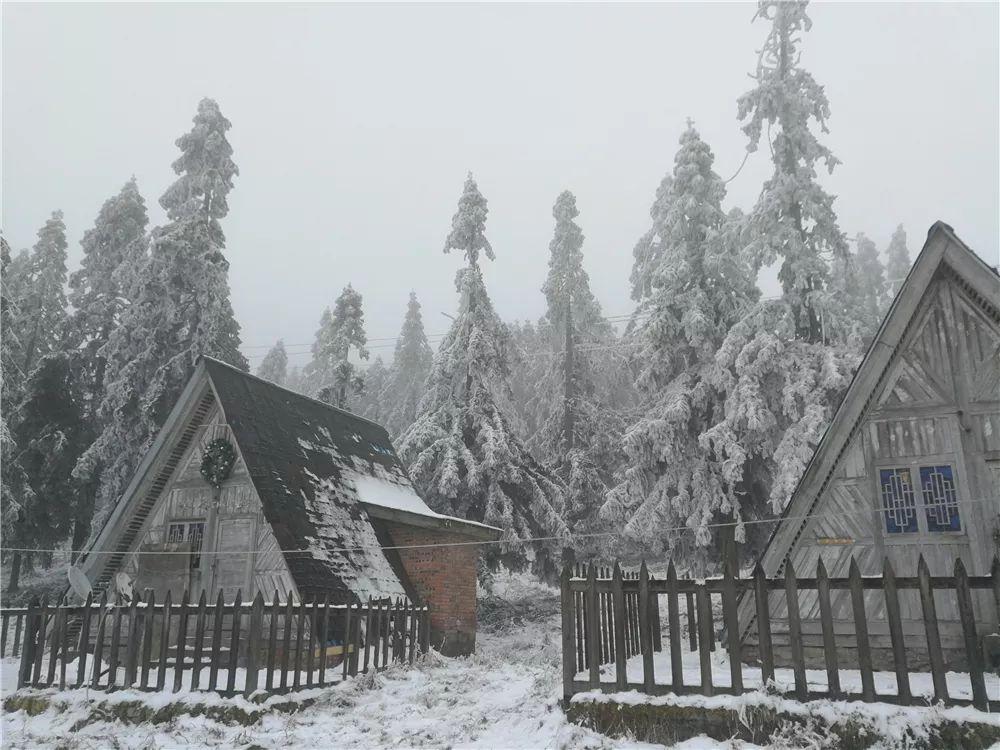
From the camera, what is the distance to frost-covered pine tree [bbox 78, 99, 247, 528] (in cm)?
2683

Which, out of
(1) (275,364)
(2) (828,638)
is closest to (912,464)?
(2) (828,638)

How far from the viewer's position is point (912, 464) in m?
10.8

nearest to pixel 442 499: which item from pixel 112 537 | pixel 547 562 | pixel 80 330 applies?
pixel 547 562

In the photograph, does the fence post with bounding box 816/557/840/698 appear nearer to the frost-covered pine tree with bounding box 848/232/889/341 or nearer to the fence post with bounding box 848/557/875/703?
the fence post with bounding box 848/557/875/703

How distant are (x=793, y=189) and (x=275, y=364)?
68.5m

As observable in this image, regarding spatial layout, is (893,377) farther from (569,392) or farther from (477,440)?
(569,392)

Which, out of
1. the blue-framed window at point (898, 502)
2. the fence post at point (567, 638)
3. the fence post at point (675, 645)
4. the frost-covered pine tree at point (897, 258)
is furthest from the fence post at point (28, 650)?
the frost-covered pine tree at point (897, 258)

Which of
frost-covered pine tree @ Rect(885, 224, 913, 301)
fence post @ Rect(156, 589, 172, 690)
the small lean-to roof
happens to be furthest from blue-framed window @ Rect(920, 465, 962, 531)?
frost-covered pine tree @ Rect(885, 224, 913, 301)

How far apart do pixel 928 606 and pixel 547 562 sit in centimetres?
2017

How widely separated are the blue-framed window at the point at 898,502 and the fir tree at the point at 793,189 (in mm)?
10064

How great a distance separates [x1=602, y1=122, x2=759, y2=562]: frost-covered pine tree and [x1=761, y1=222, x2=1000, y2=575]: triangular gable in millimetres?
8839

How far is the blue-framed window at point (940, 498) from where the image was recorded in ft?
34.5

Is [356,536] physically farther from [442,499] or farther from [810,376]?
[810,376]

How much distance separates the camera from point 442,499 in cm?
2595
